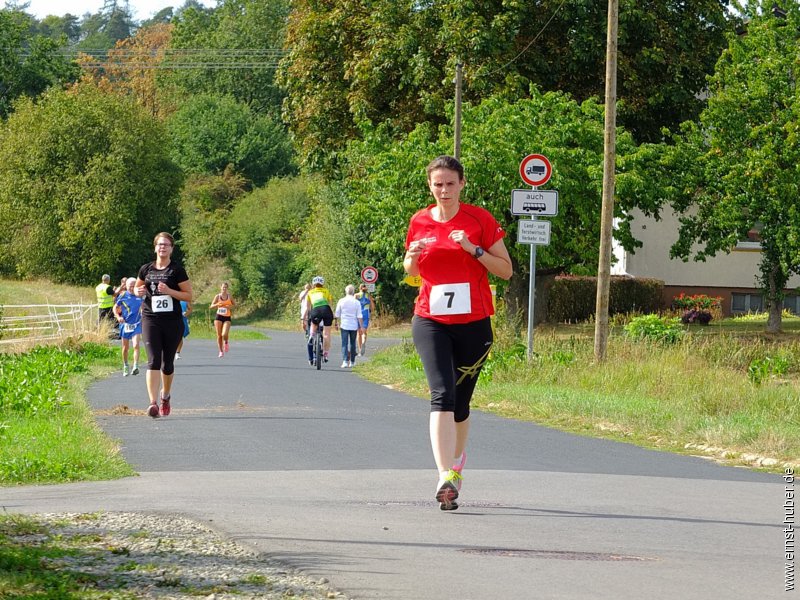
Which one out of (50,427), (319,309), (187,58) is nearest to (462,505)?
(50,427)

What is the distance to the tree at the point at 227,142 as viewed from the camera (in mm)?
93062

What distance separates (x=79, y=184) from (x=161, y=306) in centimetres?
6278

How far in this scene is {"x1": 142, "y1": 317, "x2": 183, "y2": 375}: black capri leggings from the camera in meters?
14.3

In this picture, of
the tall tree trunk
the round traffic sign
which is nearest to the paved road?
the tall tree trunk

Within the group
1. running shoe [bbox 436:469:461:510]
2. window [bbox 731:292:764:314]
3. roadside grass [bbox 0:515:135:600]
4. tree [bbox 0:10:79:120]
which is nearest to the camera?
roadside grass [bbox 0:515:135:600]

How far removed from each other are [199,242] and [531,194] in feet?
209

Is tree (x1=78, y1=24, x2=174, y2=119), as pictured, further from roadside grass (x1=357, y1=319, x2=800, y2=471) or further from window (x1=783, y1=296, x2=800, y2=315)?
roadside grass (x1=357, y1=319, x2=800, y2=471)

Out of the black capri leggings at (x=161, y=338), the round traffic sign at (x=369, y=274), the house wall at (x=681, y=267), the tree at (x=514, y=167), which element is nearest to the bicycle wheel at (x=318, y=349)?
the tree at (x=514, y=167)

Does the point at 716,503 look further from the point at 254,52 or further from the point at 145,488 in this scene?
the point at 254,52

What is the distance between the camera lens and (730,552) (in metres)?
7.08

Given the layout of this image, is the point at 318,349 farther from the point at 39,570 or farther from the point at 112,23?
the point at 112,23

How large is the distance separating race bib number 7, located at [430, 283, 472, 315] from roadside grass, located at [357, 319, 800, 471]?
474 centimetres

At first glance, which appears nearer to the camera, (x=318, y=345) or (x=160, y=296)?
(x=160, y=296)

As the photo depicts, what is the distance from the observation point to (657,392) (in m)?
17.9
